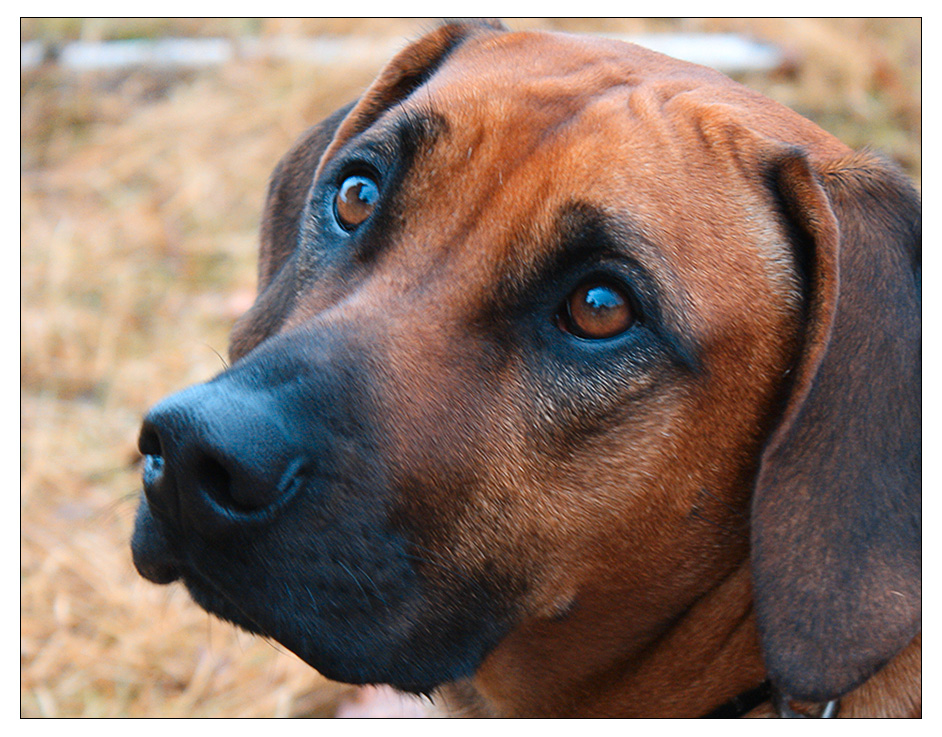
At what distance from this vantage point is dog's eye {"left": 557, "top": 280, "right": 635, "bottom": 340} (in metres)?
2.32

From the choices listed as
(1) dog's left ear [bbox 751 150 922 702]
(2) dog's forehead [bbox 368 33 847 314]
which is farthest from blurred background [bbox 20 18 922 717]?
(1) dog's left ear [bbox 751 150 922 702]

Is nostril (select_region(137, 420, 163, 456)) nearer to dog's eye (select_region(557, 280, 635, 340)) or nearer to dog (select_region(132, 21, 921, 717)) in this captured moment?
dog (select_region(132, 21, 921, 717))

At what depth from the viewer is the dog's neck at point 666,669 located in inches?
98.7

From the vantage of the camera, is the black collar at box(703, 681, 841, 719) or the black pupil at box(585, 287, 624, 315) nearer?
the black pupil at box(585, 287, 624, 315)

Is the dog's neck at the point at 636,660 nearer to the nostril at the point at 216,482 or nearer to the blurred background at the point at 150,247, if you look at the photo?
the nostril at the point at 216,482

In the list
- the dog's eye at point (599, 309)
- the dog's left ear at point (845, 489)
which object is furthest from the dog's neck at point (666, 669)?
the dog's eye at point (599, 309)

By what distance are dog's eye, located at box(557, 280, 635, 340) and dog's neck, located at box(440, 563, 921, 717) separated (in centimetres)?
73

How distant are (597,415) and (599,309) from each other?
0.83 ft

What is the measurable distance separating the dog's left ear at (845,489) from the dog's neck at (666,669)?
0.24 meters

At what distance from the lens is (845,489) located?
2334 millimetres

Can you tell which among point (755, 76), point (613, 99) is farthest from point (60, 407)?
point (755, 76)

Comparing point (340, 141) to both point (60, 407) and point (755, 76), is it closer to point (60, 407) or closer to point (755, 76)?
point (60, 407)

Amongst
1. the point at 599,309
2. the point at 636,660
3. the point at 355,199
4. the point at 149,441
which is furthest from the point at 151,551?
the point at 636,660

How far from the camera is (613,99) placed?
8.38ft
